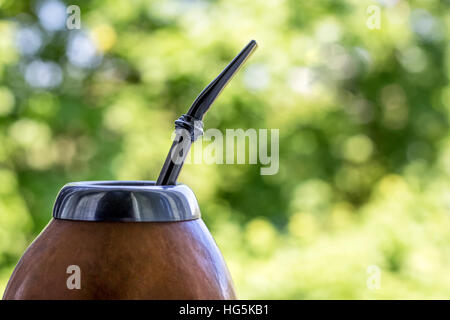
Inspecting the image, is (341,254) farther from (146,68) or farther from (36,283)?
(36,283)

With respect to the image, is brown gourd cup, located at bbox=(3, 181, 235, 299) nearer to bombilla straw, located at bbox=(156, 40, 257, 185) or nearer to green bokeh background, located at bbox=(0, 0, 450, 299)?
bombilla straw, located at bbox=(156, 40, 257, 185)

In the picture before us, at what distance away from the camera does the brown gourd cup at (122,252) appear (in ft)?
1.36

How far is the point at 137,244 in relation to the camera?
43 centimetres

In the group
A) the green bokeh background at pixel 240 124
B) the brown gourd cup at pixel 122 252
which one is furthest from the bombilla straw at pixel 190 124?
the green bokeh background at pixel 240 124

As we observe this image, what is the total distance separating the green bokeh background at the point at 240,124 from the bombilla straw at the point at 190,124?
1.32 metres

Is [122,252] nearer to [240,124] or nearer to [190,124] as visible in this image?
[190,124]

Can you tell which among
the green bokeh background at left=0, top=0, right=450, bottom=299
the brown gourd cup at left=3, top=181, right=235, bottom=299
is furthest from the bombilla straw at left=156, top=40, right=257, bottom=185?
the green bokeh background at left=0, top=0, right=450, bottom=299

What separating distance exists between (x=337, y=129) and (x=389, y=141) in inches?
12.5

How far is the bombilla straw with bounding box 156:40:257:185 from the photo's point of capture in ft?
1.66

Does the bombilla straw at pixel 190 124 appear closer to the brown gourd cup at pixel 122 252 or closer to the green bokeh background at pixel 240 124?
the brown gourd cup at pixel 122 252

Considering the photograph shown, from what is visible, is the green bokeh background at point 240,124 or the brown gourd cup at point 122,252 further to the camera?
the green bokeh background at point 240,124

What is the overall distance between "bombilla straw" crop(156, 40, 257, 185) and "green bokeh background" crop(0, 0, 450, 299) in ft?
4.34

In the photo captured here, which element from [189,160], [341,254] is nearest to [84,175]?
[189,160]

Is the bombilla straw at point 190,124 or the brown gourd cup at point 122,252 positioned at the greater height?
the bombilla straw at point 190,124
